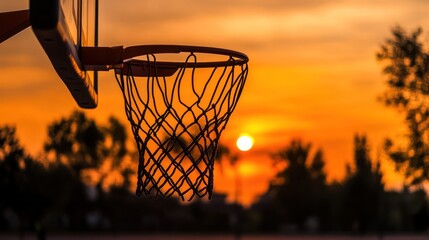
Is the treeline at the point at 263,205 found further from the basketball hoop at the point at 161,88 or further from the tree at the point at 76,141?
the basketball hoop at the point at 161,88

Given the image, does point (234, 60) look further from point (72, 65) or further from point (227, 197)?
point (227, 197)

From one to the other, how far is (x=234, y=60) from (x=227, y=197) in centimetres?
11403

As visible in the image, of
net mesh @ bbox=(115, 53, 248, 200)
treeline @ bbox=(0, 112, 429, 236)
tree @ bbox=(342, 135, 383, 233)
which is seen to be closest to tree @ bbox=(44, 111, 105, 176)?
treeline @ bbox=(0, 112, 429, 236)

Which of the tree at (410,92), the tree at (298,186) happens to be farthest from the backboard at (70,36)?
the tree at (298,186)

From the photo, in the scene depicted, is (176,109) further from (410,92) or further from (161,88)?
(410,92)

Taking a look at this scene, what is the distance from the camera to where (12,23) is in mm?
6637

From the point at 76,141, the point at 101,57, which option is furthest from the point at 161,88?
the point at 76,141

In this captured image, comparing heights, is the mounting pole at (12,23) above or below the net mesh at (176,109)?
above

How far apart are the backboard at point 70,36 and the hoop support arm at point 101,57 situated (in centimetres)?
7

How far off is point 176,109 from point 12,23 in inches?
59.8

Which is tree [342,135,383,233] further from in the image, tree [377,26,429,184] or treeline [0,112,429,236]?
tree [377,26,429,184]

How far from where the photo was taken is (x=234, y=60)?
25.0 feet

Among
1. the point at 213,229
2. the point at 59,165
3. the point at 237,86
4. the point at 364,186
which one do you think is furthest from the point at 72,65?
the point at 213,229

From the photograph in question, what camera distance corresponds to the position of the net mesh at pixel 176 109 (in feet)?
24.0
